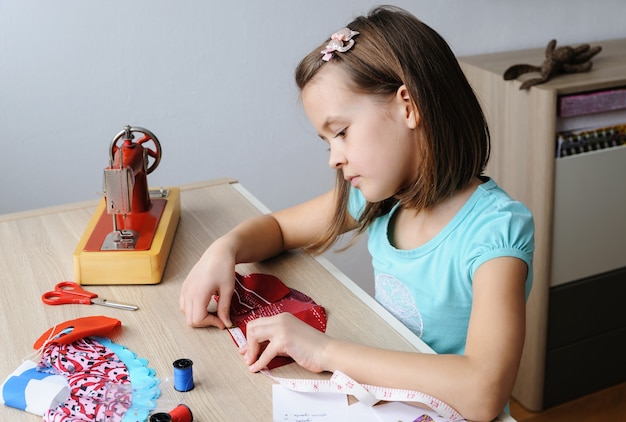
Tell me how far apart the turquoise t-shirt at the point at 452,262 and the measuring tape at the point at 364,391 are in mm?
243

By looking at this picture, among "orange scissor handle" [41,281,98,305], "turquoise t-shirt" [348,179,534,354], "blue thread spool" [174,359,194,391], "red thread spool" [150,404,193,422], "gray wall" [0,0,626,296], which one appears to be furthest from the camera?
"gray wall" [0,0,626,296]

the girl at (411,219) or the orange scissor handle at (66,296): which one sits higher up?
the girl at (411,219)

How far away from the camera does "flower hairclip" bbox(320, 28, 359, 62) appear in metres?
1.26

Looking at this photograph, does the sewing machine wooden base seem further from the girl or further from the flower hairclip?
the flower hairclip

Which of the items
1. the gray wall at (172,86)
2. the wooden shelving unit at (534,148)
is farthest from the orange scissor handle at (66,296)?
the wooden shelving unit at (534,148)

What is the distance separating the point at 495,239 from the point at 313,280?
0.33 metres

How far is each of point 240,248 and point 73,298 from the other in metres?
0.28

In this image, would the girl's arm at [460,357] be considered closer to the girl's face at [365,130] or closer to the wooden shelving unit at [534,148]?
the girl's face at [365,130]

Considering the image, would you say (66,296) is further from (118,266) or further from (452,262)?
(452,262)

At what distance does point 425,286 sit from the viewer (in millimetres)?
1328

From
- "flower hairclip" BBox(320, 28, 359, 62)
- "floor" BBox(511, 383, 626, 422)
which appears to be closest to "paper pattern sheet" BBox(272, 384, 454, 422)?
"flower hairclip" BBox(320, 28, 359, 62)

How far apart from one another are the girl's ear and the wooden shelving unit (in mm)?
1003

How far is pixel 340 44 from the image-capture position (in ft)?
4.17

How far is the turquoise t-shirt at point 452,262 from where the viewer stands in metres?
1.19
